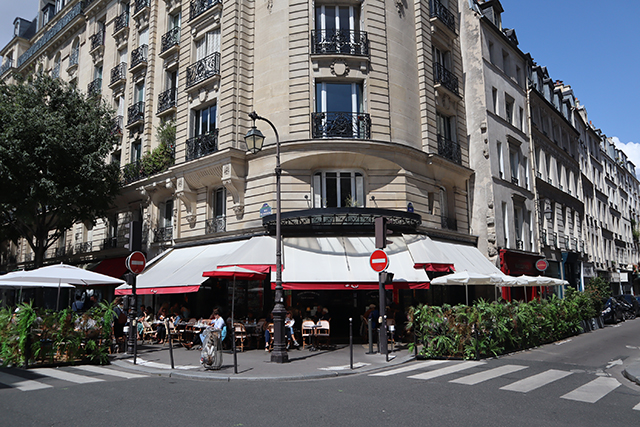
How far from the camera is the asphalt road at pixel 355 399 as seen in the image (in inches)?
251

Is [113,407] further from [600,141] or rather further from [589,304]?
[600,141]

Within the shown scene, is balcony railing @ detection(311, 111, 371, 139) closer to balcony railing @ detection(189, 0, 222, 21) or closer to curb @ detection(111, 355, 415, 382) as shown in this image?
balcony railing @ detection(189, 0, 222, 21)

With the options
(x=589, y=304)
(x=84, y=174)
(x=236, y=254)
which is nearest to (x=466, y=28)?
(x=589, y=304)

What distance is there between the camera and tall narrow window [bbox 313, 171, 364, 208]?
695 inches

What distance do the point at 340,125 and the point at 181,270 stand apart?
790cm

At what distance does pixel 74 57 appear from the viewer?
1224 inches

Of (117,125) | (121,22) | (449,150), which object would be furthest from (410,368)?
(121,22)

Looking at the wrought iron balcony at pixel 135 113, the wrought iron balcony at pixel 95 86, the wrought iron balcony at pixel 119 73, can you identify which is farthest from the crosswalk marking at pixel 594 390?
the wrought iron balcony at pixel 95 86

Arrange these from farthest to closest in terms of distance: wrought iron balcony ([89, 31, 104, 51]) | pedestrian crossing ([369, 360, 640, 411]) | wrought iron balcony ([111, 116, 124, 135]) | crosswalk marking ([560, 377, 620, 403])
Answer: wrought iron balcony ([89, 31, 104, 51])
wrought iron balcony ([111, 116, 124, 135])
pedestrian crossing ([369, 360, 640, 411])
crosswalk marking ([560, 377, 620, 403])

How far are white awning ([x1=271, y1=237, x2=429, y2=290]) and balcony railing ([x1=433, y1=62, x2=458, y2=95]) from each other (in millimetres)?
7986

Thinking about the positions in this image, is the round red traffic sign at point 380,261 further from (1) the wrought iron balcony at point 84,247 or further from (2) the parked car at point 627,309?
(2) the parked car at point 627,309

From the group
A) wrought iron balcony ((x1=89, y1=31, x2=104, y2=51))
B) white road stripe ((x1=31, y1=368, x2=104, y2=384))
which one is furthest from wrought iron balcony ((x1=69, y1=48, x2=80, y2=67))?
white road stripe ((x1=31, y1=368, x2=104, y2=384))

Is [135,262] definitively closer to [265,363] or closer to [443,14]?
[265,363]

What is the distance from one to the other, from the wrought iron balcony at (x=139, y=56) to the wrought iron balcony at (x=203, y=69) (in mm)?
4966
